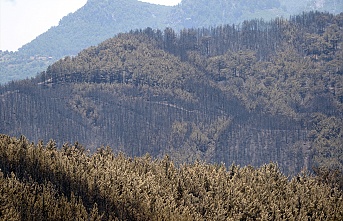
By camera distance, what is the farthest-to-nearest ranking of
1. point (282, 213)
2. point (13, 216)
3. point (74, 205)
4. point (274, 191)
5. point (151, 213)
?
point (274, 191) → point (282, 213) → point (151, 213) → point (74, 205) → point (13, 216)

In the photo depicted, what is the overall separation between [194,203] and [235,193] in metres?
6.47

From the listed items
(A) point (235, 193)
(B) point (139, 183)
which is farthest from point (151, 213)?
(A) point (235, 193)

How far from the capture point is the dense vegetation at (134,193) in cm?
8081

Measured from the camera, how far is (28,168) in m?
91.8

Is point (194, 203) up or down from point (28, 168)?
down

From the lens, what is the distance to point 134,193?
9288 cm

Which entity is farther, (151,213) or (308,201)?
(308,201)

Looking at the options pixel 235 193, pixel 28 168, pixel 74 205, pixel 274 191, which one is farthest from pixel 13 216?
pixel 274 191

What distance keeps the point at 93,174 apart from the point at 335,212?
34.9 metres

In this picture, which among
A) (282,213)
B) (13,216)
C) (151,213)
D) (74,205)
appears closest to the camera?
(13,216)

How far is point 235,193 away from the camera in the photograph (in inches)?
3888

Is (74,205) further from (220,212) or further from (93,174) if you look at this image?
(220,212)

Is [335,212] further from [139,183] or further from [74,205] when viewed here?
[74,205]

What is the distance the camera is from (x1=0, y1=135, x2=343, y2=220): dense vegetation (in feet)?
265
